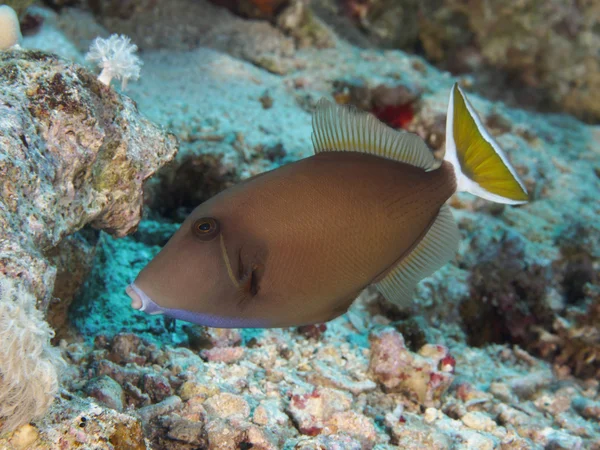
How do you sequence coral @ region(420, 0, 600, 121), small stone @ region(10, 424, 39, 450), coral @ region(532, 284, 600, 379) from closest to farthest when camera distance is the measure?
small stone @ region(10, 424, 39, 450) < coral @ region(532, 284, 600, 379) < coral @ region(420, 0, 600, 121)

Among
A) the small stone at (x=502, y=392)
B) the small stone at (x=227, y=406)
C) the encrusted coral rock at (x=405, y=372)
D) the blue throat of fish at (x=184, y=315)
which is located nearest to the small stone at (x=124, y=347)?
the small stone at (x=227, y=406)

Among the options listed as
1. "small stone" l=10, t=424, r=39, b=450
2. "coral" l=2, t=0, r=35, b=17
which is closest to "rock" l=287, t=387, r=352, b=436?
"small stone" l=10, t=424, r=39, b=450

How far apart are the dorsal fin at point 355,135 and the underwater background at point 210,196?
83 centimetres

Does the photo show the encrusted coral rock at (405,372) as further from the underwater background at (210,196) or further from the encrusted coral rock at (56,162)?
the encrusted coral rock at (56,162)

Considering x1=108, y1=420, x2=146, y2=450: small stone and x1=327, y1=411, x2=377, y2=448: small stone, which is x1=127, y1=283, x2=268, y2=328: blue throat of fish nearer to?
x1=108, y1=420, x2=146, y2=450: small stone

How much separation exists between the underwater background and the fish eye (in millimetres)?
480

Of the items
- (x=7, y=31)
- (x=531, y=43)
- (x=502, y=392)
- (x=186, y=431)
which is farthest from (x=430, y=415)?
(x=531, y=43)

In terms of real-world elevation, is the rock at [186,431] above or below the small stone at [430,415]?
above

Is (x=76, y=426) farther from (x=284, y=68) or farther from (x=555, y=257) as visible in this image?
(x=284, y=68)

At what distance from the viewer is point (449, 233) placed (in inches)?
94.7

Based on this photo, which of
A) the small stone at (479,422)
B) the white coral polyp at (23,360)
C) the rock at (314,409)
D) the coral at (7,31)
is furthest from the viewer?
the small stone at (479,422)

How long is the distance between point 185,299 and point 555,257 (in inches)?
162

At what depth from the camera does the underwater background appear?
187cm

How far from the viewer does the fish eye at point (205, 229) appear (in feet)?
5.76
